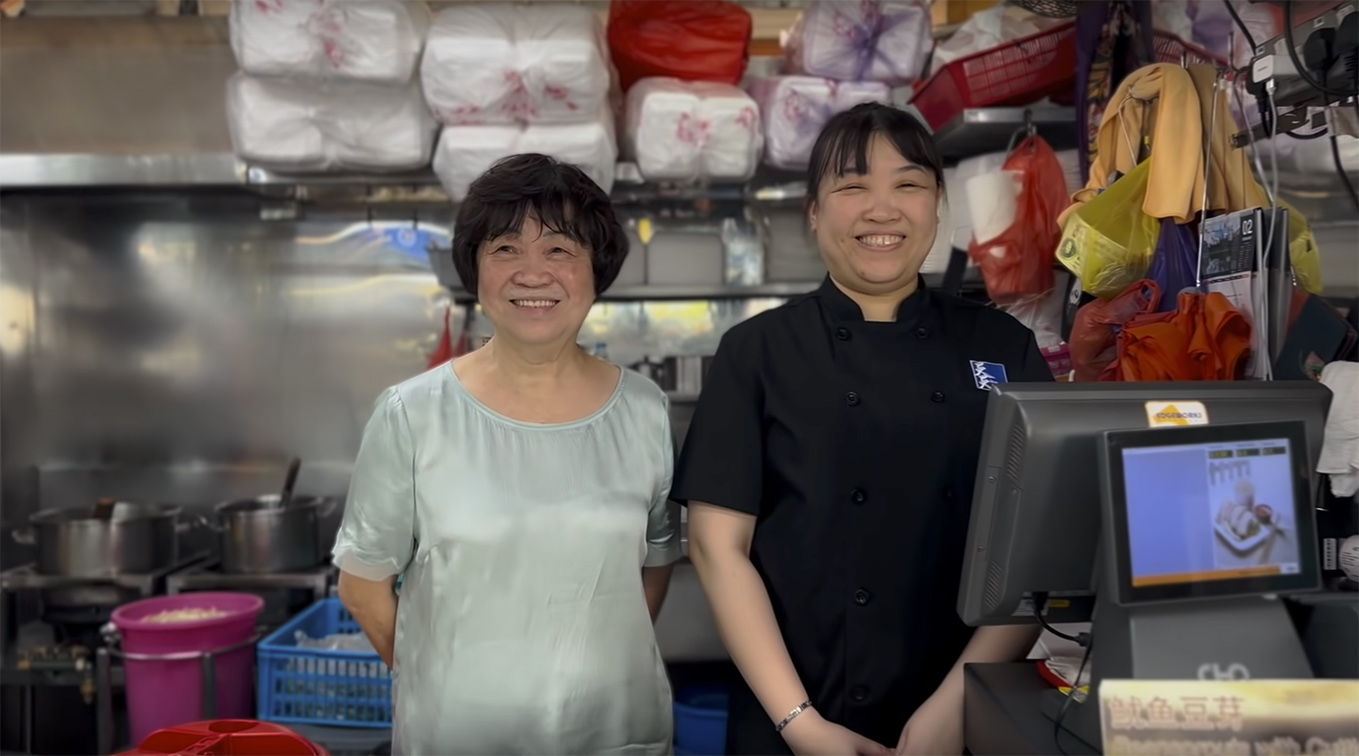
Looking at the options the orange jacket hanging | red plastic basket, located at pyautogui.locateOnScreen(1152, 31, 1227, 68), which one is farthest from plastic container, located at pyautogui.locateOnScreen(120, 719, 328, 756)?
red plastic basket, located at pyautogui.locateOnScreen(1152, 31, 1227, 68)

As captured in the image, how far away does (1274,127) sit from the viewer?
5.45 ft

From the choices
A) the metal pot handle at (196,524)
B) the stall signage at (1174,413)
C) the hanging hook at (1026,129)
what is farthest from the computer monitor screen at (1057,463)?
the metal pot handle at (196,524)

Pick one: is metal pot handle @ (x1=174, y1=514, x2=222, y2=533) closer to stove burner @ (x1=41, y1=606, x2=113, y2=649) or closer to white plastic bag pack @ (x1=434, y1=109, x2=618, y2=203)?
stove burner @ (x1=41, y1=606, x2=113, y2=649)

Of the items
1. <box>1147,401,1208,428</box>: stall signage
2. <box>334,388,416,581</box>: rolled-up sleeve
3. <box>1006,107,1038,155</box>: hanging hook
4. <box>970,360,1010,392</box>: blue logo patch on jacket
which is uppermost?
<box>1006,107,1038,155</box>: hanging hook

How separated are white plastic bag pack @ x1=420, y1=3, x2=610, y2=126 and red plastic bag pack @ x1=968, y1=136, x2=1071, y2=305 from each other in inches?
48.3

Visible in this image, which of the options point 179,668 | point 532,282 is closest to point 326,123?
point 179,668

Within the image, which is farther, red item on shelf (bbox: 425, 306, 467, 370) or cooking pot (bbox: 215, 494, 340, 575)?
red item on shelf (bbox: 425, 306, 467, 370)

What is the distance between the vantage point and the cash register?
100 centimetres

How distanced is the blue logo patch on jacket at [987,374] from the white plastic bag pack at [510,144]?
64.3 inches

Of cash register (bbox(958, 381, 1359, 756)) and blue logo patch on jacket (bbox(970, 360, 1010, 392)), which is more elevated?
blue logo patch on jacket (bbox(970, 360, 1010, 392))

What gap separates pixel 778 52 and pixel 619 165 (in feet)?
4.15

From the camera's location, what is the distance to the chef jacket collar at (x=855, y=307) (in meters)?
1.60

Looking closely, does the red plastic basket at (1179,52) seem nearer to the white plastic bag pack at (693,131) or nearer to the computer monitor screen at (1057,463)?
the white plastic bag pack at (693,131)

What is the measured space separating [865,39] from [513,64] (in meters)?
1.06
